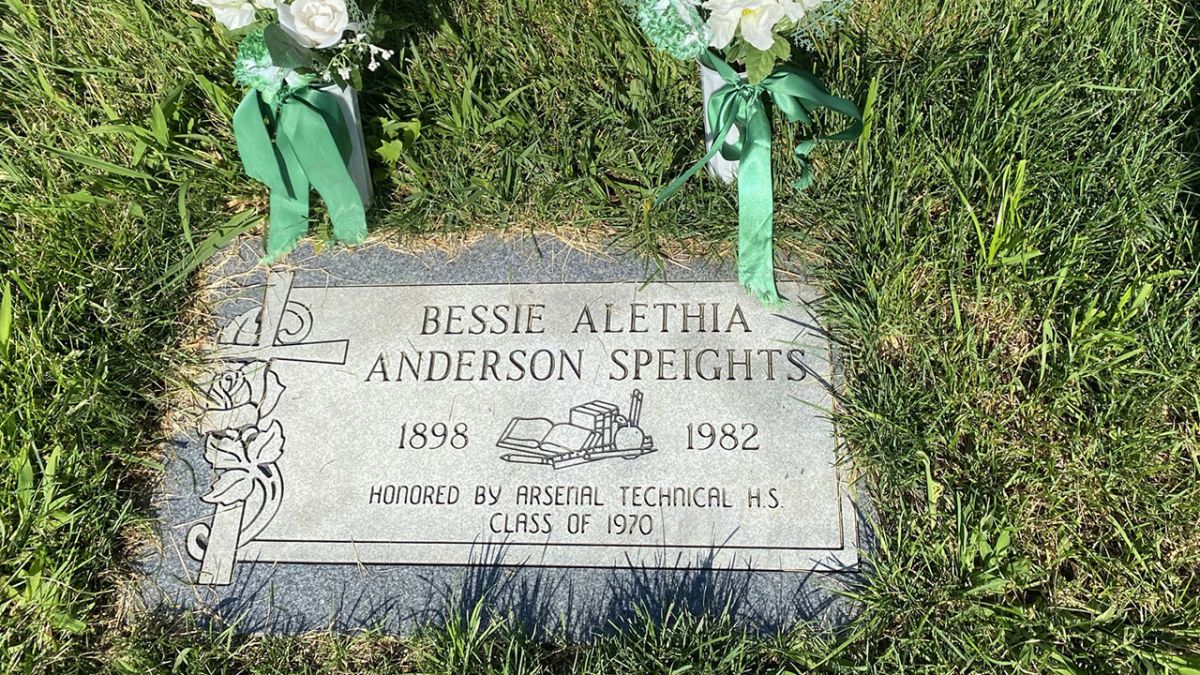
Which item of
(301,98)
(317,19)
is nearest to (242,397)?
(301,98)

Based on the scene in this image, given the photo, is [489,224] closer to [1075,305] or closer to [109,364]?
[109,364]

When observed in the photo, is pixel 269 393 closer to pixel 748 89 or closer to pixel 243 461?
pixel 243 461

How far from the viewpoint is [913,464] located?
6.12 ft

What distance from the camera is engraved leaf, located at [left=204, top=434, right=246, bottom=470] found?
76.0 inches

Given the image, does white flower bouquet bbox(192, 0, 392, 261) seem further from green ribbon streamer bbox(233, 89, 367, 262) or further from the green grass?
the green grass

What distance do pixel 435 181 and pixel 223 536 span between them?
1.02 metres

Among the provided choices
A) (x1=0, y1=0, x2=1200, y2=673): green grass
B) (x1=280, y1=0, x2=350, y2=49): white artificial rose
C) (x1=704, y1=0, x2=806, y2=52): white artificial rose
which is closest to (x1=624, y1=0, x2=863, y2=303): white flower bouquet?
(x1=704, y1=0, x2=806, y2=52): white artificial rose

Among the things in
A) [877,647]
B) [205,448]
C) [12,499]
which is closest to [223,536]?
[205,448]

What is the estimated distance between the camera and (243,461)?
1.93 meters

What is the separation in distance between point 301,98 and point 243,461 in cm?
84

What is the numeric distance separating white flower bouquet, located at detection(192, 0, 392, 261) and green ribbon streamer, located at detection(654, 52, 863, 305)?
77 cm

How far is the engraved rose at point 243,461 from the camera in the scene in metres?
1.89

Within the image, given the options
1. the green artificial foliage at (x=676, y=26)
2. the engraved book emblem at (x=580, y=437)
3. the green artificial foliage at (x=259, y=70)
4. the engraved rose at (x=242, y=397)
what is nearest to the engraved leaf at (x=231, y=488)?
the engraved rose at (x=242, y=397)

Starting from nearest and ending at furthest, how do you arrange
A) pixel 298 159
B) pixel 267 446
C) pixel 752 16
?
pixel 752 16 < pixel 267 446 < pixel 298 159
